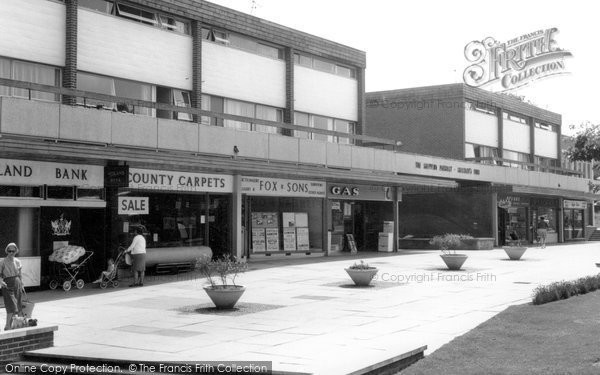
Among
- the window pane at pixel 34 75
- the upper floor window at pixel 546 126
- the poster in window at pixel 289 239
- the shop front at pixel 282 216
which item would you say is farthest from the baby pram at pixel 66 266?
the upper floor window at pixel 546 126

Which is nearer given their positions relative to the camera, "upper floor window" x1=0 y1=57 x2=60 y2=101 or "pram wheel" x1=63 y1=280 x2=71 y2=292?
"pram wheel" x1=63 y1=280 x2=71 y2=292

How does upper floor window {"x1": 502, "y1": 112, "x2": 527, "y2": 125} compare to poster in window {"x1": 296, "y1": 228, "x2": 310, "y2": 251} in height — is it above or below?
above

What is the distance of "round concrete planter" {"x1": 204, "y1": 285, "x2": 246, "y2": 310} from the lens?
44.6 ft

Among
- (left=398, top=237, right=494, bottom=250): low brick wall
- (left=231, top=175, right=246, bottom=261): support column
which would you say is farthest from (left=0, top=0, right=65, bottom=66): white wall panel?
(left=398, top=237, right=494, bottom=250): low brick wall

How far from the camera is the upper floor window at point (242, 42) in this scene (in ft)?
86.7

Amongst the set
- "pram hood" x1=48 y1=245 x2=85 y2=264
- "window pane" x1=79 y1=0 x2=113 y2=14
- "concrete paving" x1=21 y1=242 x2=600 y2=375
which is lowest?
"concrete paving" x1=21 y1=242 x2=600 y2=375

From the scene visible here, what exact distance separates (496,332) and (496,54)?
43.1 meters

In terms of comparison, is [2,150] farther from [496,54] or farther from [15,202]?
[496,54]

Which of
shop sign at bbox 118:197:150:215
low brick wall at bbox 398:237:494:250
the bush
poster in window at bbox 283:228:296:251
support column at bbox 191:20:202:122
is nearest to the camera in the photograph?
the bush

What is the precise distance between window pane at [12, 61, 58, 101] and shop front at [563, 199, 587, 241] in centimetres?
4026

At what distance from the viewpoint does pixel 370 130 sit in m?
45.7

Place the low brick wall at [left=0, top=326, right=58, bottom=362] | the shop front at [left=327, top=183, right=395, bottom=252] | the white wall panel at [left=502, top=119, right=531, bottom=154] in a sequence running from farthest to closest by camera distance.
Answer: the white wall panel at [left=502, top=119, right=531, bottom=154], the shop front at [left=327, top=183, right=395, bottom=252], the low brick wall at [left=0, top=326, right=58, bottom=362]

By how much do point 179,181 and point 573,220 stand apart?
129 ft

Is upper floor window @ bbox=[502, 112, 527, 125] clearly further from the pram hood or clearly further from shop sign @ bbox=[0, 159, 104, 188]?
the pram hood
